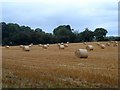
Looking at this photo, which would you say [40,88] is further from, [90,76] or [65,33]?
[65,33]

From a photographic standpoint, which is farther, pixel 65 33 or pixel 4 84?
pixel 65 33

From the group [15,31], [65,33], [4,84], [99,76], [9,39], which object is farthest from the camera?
[65,33]

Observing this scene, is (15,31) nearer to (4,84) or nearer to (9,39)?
(9,39)

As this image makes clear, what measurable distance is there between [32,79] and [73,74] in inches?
80.0

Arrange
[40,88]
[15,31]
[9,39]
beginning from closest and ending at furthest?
[40,88] < [9,39] < [15,31]

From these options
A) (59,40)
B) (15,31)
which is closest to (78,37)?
(59,40)

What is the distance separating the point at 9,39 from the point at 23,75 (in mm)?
70405

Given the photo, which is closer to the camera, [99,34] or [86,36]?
[86,36]

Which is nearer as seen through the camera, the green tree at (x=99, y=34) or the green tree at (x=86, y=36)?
the green tree at (x=86, y=36)

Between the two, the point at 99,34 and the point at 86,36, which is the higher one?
the point at 99,34

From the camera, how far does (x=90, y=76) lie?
12.0 meters

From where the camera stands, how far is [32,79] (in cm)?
1109

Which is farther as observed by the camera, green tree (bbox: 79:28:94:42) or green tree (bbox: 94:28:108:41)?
green tree (bbox: 94:28:108:41)

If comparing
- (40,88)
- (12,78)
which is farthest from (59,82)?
(12,78)
